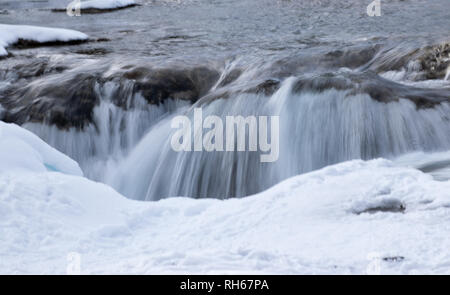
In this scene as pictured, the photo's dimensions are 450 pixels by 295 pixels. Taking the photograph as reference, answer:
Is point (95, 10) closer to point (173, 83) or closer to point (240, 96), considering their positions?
point (173, 83)

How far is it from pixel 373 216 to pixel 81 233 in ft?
5.05

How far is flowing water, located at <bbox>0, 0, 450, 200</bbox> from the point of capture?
6074 mm

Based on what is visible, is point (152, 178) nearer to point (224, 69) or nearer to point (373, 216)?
point (224, 69)

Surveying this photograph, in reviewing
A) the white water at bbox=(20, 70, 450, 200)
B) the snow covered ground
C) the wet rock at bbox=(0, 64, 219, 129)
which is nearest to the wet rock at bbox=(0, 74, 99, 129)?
the wet rock at bbox=(0, 64, 219, 129)

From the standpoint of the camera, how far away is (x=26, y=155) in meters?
4.24

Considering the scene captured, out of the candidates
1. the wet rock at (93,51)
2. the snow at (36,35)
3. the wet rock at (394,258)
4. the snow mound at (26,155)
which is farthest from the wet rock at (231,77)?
the wet rock at (394,258)

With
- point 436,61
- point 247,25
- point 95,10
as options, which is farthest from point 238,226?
point 95,10

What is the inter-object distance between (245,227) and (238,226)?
40 millimetres

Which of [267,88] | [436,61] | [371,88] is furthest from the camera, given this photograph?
[436,61]

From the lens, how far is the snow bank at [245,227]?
9.10ft

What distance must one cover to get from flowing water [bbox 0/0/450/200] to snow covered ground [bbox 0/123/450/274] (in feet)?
4.61

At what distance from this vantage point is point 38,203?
353cm

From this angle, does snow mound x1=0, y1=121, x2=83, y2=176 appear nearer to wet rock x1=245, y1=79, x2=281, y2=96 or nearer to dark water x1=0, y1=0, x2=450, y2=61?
wet rock x1=245, y1=79, x2=281, y2=96

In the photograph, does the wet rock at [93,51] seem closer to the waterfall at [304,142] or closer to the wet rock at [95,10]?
the waterfall at [304,142]
